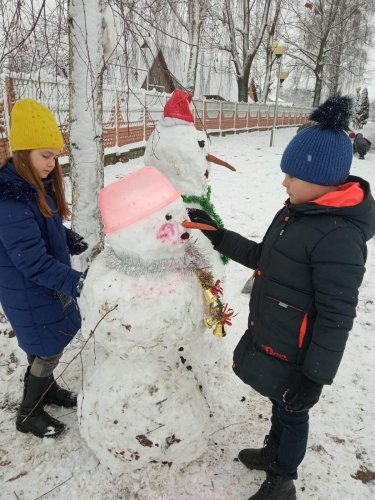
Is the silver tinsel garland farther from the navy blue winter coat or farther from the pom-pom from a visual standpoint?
the pom-pom

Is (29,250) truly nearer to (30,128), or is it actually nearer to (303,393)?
(30,128)

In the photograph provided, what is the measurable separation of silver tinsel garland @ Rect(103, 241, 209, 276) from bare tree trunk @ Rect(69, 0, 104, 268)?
1.10 m

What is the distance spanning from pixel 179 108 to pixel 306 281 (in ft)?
4.50

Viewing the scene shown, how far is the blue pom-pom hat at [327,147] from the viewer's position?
1483 millimetres

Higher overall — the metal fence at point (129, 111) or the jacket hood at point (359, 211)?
the metal fence at point (129, 111)

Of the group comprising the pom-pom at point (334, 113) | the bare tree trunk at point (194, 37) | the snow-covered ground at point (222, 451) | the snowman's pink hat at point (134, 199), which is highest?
the bare tree trunk at point (194, 37)

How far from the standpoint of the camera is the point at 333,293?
1412 mm

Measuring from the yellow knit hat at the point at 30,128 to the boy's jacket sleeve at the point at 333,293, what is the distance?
4.45ft

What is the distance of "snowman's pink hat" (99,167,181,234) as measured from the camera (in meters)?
1.54

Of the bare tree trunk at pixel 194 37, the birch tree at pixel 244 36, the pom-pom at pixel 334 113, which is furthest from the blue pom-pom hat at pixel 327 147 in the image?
the birch tree at pixel 244 36

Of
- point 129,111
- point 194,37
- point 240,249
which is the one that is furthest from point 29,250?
point 194,37

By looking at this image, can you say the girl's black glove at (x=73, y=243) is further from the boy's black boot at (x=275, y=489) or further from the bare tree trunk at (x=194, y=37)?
the bare tree trunk at (x=194, y=37)


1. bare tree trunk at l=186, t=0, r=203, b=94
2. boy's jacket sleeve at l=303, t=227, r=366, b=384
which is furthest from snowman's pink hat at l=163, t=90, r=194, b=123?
bare tree trunk at l=186, t=0, r=203, b=94

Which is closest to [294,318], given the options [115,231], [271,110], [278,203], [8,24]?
[115,231]
